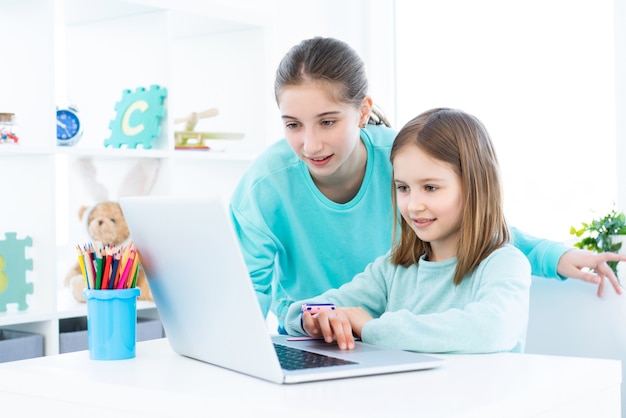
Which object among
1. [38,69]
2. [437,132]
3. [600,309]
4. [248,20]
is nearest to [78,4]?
[38,69]

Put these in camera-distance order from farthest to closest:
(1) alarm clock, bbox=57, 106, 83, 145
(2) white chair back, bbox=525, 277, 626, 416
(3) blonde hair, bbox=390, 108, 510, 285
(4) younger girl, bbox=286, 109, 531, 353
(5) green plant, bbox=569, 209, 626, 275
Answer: (1) alarm clock, bbox=57, 106, 83, 145, (5) green plant, bbox=569, 209, 626, 275, (2) white chair back, bbox=525, 277, 626, 416, (3) blonde hair, bbox=390, 108, 510, 285, (4) younger girl, bbox=286, 109, 531, 353

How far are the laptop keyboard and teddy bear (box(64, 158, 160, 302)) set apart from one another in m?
1.41

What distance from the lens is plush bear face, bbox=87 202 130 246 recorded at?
8.16 feet

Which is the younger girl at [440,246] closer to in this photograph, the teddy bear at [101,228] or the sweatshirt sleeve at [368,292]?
the sweatshirt sleeve at [368,292]

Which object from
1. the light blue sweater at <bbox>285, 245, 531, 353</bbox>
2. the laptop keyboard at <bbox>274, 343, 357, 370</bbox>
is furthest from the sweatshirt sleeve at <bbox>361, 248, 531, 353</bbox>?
the laptop keyboard at <bbox>274, 343, 357, 370</bbox>

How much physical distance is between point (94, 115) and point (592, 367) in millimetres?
1984

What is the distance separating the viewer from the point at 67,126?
7.68 ft

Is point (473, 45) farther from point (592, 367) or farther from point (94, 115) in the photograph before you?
point (592, 367)

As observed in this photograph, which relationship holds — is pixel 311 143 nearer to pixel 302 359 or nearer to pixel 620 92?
pixel 302 359

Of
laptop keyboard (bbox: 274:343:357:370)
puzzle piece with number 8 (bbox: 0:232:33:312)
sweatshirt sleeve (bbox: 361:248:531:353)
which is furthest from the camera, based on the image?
puzzle piece with number 8 (bbox: 0:232:33:312)

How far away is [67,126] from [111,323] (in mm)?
1308

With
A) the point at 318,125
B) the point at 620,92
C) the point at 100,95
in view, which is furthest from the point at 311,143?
the point at 100,95

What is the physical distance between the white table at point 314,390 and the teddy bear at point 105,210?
1.34m

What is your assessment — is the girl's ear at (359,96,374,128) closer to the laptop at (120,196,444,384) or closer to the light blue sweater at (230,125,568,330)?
the light blue sweater at (230,125,568,330)
